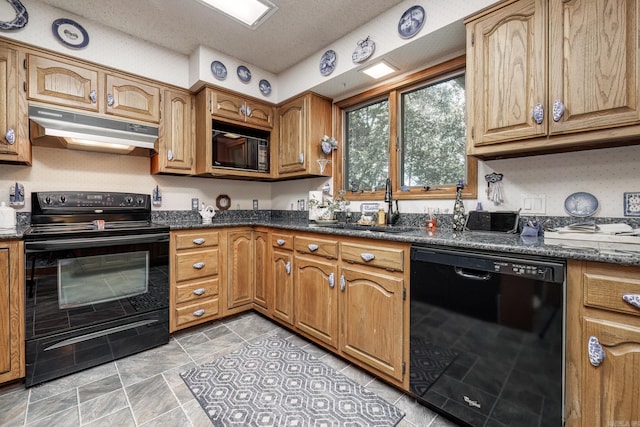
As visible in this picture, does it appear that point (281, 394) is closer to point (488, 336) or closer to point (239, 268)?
point (488, 336)

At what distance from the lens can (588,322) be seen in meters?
1.04

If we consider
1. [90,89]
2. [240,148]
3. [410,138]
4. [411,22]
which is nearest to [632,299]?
[410,138]

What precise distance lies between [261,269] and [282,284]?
14.1 inches

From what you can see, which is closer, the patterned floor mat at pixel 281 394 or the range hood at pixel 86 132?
the patterned floor mat at pixel 281 394

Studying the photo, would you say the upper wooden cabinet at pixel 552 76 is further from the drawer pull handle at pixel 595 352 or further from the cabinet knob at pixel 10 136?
the cabinet knob at pixel 10 136

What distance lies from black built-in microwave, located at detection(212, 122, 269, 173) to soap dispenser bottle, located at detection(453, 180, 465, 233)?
199cm

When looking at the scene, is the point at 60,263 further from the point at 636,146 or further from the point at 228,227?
the point at 636,146

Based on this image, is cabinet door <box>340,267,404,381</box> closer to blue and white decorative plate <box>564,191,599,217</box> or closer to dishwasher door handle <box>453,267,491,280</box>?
dishwasher door handle <box>453,267,491,280</box>

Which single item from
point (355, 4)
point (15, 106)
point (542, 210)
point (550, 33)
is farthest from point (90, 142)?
point (542, 210)

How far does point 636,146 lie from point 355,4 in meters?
1.86

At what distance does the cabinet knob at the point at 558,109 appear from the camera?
1.35 m

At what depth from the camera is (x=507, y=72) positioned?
59.6 inches

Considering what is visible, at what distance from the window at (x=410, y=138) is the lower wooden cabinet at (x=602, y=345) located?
979 mm

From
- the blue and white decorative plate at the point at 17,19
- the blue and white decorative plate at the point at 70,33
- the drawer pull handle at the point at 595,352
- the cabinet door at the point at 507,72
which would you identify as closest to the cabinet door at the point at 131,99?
the blue and white decorative plate at the point at 70,33
